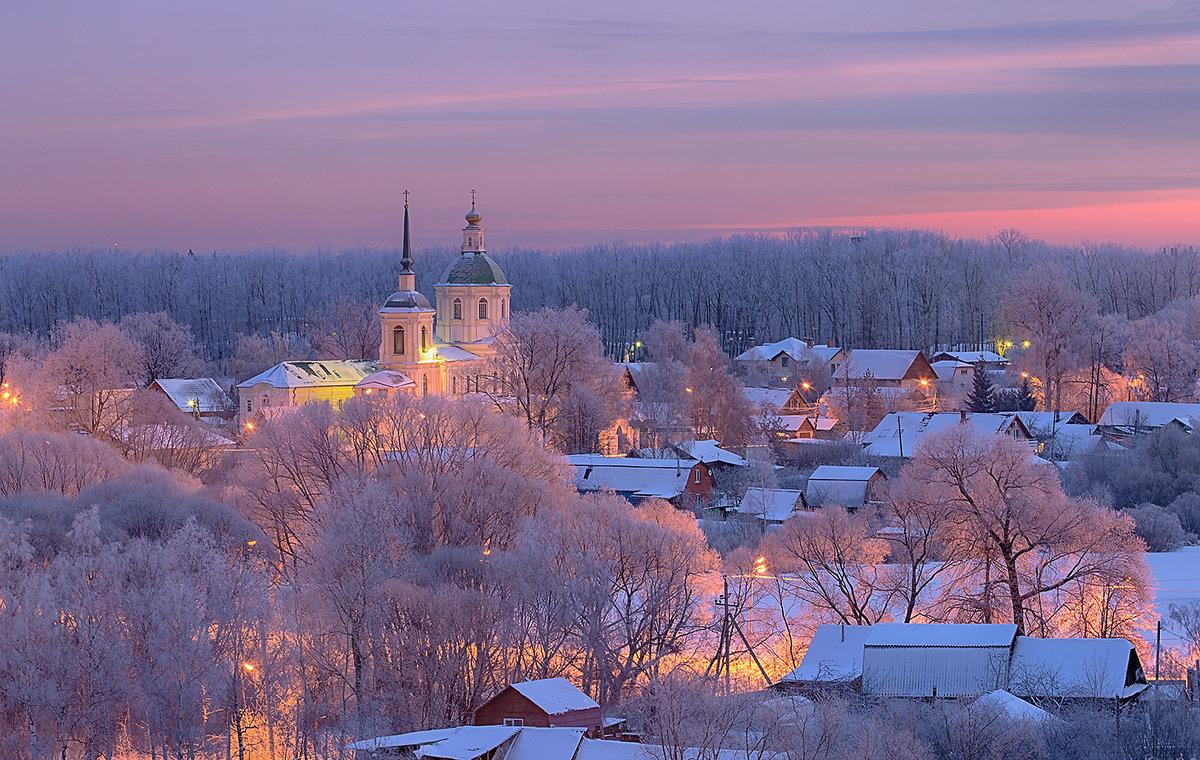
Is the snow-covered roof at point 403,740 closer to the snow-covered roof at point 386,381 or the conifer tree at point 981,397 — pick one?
the snow-covered roof at point 386,381

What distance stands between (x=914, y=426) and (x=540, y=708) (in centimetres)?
2792

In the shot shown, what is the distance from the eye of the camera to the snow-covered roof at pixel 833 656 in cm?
2153

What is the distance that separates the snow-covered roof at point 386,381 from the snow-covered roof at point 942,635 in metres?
27.9

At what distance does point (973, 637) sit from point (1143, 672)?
2470mm

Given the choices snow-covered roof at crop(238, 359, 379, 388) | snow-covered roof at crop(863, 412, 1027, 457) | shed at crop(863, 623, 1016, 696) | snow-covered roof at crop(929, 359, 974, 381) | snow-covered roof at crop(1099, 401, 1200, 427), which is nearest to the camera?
shed at crop(863, 623, 1016, 696)

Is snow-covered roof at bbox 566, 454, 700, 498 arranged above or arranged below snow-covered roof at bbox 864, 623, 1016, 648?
below

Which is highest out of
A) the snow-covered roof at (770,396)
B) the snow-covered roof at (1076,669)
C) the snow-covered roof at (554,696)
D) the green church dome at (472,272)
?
the green church dome at (472,272)

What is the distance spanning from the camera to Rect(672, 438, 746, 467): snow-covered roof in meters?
41.6

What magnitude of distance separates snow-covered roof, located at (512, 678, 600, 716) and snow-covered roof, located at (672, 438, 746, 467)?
20.7 m

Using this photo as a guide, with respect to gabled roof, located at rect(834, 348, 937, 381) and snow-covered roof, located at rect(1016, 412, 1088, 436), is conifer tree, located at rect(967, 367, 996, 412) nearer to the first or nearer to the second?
snow-covered roof, located at rect(1016, 412, 1088, 436)

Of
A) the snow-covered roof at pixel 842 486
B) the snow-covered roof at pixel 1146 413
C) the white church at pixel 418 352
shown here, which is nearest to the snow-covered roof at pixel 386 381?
the white church at pixel 418 352

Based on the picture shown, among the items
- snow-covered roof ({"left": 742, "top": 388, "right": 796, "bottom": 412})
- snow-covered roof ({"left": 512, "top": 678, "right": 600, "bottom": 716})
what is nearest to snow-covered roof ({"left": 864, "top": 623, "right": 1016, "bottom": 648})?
snow-covered roof ({"left": 512, "top": 678, "right": 600, "bottom": 716})

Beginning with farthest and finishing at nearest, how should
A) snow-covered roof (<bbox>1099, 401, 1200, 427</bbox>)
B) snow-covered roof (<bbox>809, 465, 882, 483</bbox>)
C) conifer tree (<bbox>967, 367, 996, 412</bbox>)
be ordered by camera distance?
conifer tree (<bbox>967, 367, 996, 412</bbox>) < snow-covered roof (<bbox>1099, 401, 1200, 427</bbox>) < snow-covered roof (<bbox>809, 465, 882, 483</bbox>)

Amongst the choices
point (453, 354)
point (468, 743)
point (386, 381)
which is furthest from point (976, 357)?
point (468, 743)
